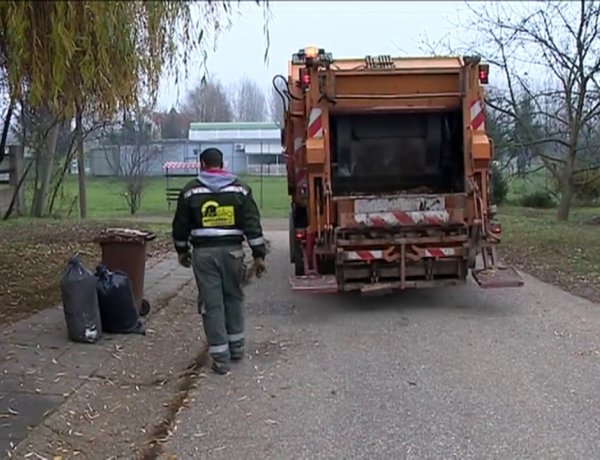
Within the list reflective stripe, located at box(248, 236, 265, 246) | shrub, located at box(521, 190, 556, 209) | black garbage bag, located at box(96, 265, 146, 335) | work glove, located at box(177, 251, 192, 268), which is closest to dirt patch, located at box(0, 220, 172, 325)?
black garbage bag, located at box(96, 265, 146, 335)

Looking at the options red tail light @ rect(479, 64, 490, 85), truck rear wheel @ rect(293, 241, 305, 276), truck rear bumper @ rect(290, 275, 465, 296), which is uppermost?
red tail light @ rect(479, 64, 490, 85)

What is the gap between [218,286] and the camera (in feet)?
24.6

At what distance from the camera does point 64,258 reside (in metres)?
13.4

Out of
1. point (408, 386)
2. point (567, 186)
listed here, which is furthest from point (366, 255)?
point (567, 186)

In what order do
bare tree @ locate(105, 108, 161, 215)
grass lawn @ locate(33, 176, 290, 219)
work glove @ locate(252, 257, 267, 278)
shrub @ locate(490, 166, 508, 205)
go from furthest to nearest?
grass lawn @ locate(33, 176, 290, 219) < bare tree @ locate(105, 108, 161, 215) < shrub @ locate(490, 166, 508, 205) < work glove @ locate(252, 257, 267, 278)

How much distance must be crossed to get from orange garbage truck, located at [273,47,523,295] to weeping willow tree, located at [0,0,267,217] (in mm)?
2657

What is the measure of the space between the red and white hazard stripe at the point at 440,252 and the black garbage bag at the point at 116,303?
10.5 ft

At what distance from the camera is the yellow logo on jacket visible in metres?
7.37

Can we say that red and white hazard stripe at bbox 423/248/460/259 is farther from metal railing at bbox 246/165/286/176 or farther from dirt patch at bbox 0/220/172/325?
metal railing at bbox 246/165/286/176

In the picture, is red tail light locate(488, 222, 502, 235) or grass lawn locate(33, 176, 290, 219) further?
grass lawn locate(33, 176, 290, 219)

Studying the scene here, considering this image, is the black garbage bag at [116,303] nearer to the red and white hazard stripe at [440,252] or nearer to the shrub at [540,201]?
the red and white hazard stripe at [440,252]

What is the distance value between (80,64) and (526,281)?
25.4 feet

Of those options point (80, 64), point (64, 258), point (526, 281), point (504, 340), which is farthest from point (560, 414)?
point (64, 258)

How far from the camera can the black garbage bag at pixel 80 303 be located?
308 inches
